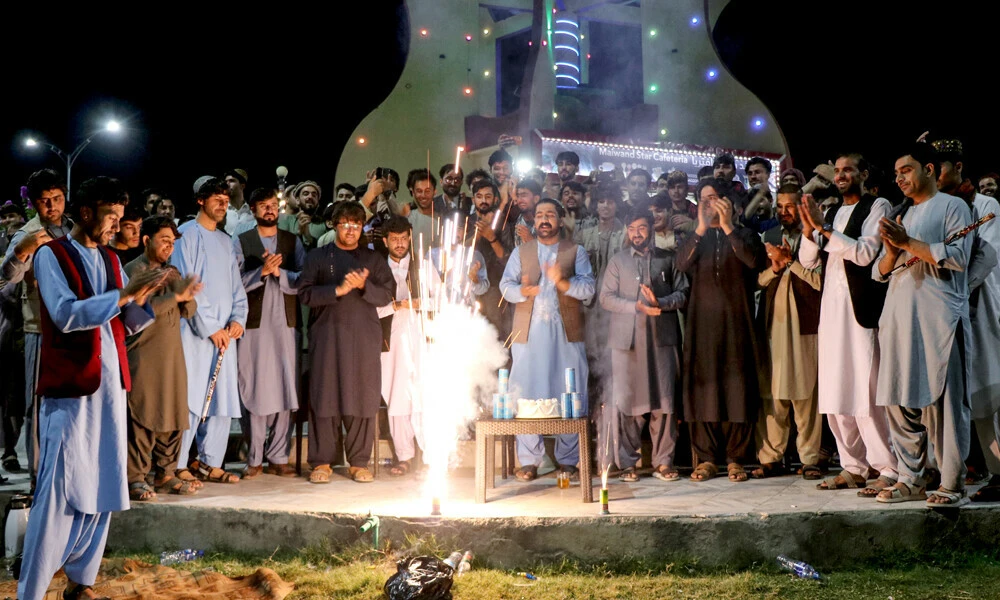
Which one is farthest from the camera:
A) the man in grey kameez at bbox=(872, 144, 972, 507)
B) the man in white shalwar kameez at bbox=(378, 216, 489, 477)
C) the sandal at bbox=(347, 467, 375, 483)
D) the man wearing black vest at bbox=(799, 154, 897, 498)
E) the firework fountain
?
the man in white shalwar kameez at bbox=(378, 216, 489, 477)

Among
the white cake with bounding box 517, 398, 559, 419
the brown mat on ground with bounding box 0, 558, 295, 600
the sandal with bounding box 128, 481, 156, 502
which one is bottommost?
the brown mat on ground with bounding box 0, 558, 295, 600

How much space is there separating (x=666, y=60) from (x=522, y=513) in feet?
44.0

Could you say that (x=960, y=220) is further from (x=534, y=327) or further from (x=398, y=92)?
(x=398, y=92)

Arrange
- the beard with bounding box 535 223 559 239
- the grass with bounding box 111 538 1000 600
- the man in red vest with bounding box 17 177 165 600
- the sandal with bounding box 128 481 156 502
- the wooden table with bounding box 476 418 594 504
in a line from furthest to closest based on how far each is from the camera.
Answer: the beard with bounding box 535 223 559 239 → the sandal with bounding box 128 481 156 502 → the wooden table with bounding box 476 418 594 504 → the grass with bounding box 111 538 1000 600 → the man in red vest with bounding box 17 177 165 600

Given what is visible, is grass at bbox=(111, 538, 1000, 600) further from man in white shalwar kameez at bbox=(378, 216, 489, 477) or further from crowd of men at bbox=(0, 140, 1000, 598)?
man in white shalwar kameez at bbox=(378, 216, 489, 477)

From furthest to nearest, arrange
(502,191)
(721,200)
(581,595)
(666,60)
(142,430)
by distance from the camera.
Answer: (666,60) → (502,191) → (721,200) → (142,430) → (581,595)

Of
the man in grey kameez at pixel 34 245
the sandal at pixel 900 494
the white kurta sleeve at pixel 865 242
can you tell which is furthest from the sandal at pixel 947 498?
the man in grey kameez at pixel 34 245

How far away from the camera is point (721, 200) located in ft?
22.7

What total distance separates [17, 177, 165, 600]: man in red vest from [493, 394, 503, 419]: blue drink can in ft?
8.16

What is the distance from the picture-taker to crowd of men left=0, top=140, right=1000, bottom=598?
5.79 metres

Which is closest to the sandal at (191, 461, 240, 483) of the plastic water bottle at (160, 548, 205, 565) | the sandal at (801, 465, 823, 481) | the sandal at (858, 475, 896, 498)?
the plastic water bottle at (160, 548, 205, 565)

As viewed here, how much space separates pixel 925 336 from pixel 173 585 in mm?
4996

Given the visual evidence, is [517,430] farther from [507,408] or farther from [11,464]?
[11,464]

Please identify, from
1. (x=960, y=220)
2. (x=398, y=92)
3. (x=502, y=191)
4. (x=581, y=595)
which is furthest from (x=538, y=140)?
(x=581, y=595)
